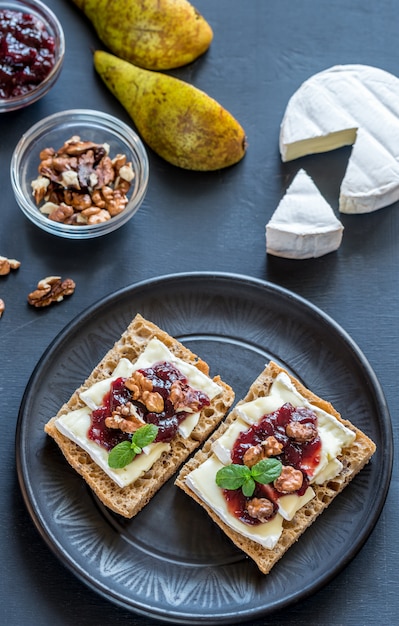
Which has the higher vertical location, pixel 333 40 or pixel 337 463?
pixel 333 40

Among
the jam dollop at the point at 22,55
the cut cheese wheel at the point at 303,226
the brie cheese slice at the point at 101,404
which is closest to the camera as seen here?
the brie cheese slice at the point at 101,404

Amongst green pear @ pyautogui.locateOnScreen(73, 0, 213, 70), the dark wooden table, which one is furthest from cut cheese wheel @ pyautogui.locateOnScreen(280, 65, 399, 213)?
green pear @ pyautogui.locateOnScreen(73, 0, 213, 70)

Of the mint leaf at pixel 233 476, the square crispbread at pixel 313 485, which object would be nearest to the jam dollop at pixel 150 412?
the square crispbread at pixel 313 485

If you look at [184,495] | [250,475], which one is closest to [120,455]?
[184,495]

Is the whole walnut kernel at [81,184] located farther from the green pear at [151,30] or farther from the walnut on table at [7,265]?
the green pear at [151,30]

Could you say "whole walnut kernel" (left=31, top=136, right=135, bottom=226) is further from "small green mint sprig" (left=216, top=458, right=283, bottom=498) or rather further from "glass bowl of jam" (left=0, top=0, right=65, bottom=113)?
"small green mint sprig" (left=216, top=458, right=283, bottom=498)

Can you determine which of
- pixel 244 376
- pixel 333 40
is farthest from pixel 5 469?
pixel 333 40

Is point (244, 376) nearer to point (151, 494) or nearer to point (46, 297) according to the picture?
point (151, 494)
